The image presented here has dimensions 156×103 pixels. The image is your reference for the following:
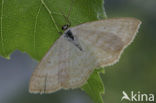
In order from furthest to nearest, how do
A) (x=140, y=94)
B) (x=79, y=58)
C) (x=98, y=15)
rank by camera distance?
(x=140, y=94) < (x=79, y=58) < (x=98, y=15)

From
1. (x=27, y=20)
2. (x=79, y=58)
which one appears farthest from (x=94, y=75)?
(x=27, y=20)

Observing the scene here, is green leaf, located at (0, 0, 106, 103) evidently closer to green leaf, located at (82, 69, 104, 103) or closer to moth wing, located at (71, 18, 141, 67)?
green leaf, located at (82, 69, 104, 103)

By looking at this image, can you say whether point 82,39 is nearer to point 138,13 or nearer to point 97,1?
point 97,1

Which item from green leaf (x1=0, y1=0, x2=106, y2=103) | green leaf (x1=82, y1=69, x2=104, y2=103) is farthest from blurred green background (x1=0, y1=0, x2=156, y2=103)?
green leaf (x1=82, y1=69, x2=104, y2=103)

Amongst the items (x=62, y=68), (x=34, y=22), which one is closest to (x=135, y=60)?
(x=34, y=22)

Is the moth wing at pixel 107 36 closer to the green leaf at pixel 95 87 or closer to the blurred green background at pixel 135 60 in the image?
the green leaf at pixel 95 87

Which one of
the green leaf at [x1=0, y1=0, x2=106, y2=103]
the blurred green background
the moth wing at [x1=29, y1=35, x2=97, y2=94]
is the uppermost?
the green leaf at [x1=0, y1=0, x2=106, y2=103]
